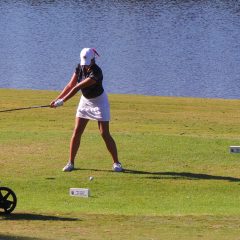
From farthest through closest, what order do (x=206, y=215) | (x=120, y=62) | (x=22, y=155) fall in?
(x=120, y=62) < (x=22, y=155) < (x=206, y=215)

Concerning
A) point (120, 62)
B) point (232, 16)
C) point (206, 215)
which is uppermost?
point (232, 16)

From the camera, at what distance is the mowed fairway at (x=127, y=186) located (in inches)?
330

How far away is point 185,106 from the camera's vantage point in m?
21.8

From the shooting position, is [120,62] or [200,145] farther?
[120,62]

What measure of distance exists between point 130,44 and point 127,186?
3202cm

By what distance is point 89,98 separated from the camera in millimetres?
11539

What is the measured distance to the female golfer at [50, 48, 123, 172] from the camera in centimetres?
1123

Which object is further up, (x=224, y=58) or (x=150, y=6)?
(x=150, y=6)

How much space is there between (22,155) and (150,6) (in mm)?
50863

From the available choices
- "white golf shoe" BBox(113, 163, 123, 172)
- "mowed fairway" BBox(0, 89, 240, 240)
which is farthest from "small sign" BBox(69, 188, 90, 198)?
"white golf shoe" BBox(113, 163, 123, 172)

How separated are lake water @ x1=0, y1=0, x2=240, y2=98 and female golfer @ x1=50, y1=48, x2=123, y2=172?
17166mm

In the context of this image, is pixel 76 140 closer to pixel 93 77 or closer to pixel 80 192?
pixel 93 77

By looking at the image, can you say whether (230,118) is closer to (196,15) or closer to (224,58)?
(224,58)

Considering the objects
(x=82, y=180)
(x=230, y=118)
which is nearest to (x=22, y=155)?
(x=82, y=180)
